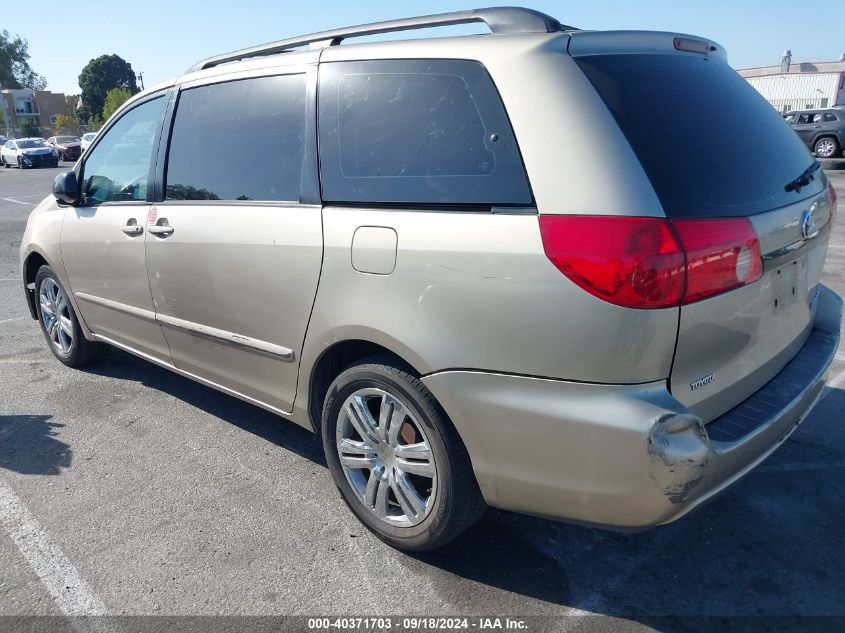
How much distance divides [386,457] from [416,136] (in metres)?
1.25

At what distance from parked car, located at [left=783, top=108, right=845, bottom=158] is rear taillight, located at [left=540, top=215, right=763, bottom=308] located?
20665 mm

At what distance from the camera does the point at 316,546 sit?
2.78 meters

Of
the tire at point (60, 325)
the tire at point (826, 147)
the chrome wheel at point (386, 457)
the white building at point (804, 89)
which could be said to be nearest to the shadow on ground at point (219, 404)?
the tire at point (60, 325)

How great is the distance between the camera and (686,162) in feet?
7.04

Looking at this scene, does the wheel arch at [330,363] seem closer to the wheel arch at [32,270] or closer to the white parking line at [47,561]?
the white parking line at [47,561]

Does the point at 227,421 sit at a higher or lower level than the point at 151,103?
lower

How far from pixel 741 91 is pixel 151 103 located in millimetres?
3102

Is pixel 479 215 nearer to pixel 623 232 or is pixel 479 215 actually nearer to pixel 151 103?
pixel 623 232

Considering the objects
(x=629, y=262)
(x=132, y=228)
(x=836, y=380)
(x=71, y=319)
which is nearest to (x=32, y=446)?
(x=71, y=319)

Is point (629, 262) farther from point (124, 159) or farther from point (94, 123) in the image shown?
point (94, 123)

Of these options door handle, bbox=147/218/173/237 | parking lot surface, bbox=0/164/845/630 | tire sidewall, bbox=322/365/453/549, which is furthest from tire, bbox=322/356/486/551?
door handle, bbox=147/218/173/237

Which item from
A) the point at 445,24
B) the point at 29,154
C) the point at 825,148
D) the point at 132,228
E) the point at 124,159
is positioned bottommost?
the point at 825,148

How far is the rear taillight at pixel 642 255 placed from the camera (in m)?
1.95

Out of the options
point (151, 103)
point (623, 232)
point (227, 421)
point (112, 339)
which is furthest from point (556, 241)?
point (112, 339)
